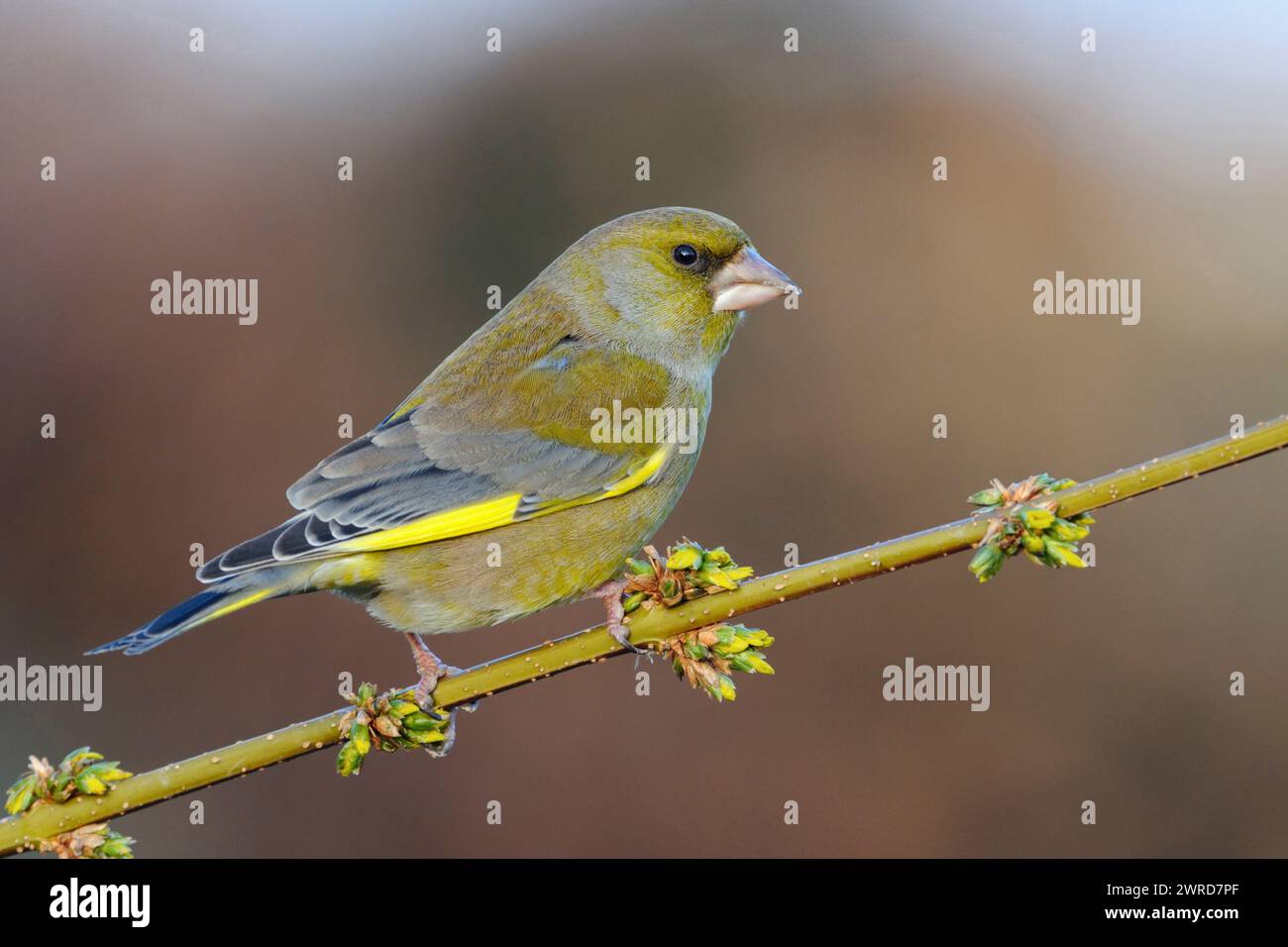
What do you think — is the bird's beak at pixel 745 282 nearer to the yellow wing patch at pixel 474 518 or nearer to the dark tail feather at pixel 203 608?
the yellow wing patch at pixel 474 518

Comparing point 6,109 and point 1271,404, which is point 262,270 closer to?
point 6,109

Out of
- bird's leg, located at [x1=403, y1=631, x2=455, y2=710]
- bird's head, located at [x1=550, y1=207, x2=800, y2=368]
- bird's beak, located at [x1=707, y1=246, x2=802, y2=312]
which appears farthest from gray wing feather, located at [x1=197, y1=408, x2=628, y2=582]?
bird's beak, located at [x1=707, y1=246, x2=802, y2=312]

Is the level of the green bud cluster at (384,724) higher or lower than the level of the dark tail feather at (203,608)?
lower

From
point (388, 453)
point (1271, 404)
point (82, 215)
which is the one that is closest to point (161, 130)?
point (82, 215)

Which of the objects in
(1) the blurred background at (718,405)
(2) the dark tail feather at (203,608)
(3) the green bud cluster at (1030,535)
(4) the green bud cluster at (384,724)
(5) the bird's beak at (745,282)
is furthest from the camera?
(1) the blurred background at (718,405)

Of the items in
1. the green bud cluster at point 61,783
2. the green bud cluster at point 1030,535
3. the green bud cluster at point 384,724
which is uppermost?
the green bud cluster at point 1030,535

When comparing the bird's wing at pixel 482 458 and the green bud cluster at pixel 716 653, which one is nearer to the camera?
the green bud cluster at pixel 716 653

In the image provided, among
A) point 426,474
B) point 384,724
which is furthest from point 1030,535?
point 426,474

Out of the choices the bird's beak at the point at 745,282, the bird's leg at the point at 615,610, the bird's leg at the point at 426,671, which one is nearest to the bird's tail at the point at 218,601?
the bird's leg at the point at 426,671
